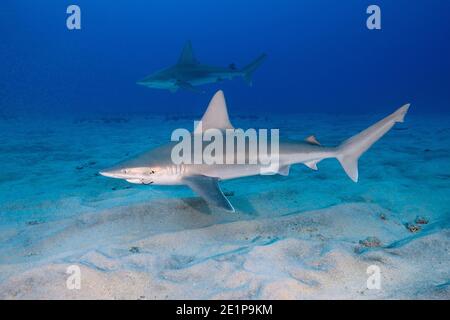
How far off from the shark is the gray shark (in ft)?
26.3

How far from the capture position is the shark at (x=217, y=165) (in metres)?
3.95

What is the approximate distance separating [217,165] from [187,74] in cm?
909

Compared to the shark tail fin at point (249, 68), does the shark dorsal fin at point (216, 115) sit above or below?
below

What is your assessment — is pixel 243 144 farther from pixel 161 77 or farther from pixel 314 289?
pixel 161 77

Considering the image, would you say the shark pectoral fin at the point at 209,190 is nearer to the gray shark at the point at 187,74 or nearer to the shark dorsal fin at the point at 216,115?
the shark dorsal fin at the point at 216,115

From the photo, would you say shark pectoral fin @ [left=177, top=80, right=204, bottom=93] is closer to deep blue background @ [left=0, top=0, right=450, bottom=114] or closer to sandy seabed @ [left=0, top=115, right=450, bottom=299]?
sandy seabed @ [left=0, top=115, right=450, bottom=299]

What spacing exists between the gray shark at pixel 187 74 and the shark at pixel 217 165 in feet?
A: 26.3

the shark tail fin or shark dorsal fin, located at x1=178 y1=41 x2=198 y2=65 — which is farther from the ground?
shark dorsal fin, located at x1=178 y1=41 x2=198 y2=65

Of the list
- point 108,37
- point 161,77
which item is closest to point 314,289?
point 161,77

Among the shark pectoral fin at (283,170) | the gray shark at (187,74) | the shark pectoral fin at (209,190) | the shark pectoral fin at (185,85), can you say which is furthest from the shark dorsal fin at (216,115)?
the gray shark at (187,74)

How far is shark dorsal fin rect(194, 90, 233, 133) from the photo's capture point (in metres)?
4.58

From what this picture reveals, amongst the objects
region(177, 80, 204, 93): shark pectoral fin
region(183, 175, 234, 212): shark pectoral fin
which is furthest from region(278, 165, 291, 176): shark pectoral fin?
region(177, 80, 204, 93): shark pectoral fin

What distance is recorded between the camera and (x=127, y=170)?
3.92 m

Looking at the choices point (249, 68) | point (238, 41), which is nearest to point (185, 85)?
point (249, 68)
